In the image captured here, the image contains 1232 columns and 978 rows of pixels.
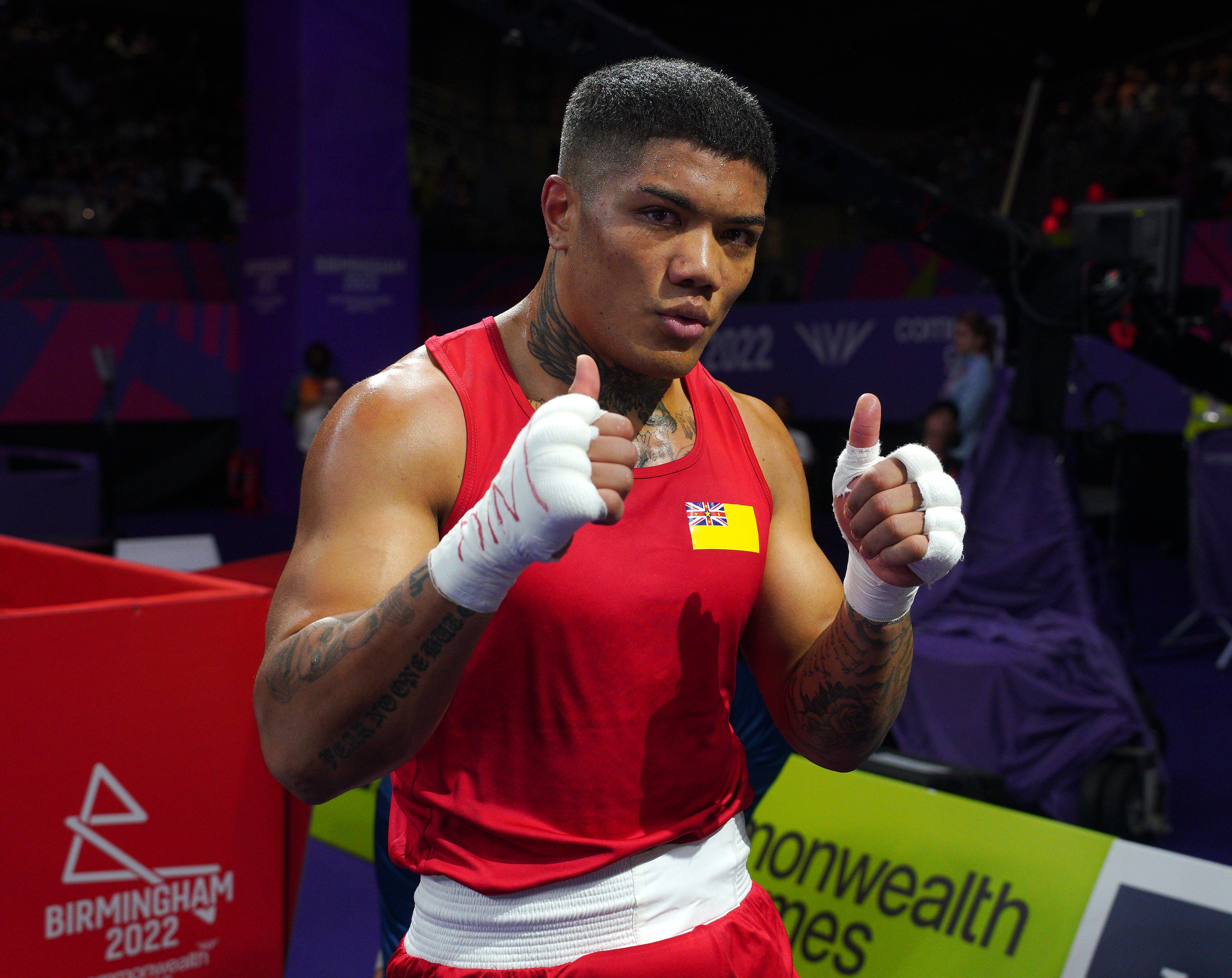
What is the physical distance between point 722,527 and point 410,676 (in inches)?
20.3

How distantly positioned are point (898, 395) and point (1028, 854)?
826 centimetres

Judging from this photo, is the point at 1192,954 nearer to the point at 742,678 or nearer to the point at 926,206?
the point at 742,678

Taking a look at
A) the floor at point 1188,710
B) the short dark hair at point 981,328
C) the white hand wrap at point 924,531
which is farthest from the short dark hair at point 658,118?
the short dark hair at point 981,328

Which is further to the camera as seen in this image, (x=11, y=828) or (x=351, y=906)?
(x=351, y=906)

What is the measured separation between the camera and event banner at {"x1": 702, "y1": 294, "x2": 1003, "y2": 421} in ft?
32.8

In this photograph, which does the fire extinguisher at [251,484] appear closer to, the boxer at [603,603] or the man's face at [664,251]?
the boxer at [603,603]

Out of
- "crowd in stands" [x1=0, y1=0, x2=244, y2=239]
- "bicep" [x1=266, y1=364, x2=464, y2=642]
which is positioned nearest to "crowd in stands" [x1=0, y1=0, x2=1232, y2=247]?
"crowd in stands" [x1=0, y1=0, x2=244, y2=239]

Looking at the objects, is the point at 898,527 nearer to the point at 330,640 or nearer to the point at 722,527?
the point at 722,527

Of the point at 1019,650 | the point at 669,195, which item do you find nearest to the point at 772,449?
the point at 669,195

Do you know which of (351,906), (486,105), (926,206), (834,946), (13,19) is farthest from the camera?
(486,105)

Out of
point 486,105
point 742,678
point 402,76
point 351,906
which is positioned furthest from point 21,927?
point 486,105

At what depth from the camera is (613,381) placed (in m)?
1.66

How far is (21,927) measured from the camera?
2605 mm

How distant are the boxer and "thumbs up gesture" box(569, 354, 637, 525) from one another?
23mm
